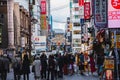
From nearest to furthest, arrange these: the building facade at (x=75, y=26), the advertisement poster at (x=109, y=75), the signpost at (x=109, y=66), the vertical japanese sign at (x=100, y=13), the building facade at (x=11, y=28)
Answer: the signpost at (x=109, y=66) < the advertisement poster at (x=109, y=75) < the vertical japanese sign at (x=100, y=13) < the building facade at (x=11, y=28) < the building facade at (x=75, y=26)

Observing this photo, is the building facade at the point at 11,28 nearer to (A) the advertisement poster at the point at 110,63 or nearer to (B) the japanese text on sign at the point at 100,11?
(B) the japanese text on sign at the point at 100,11

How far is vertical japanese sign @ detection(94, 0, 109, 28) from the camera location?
28.0 m

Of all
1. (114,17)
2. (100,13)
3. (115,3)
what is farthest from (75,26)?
(114,17)

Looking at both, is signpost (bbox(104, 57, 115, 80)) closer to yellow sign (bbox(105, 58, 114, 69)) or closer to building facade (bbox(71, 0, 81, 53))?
yellow sign (bbox(105, 58, 114, 69))

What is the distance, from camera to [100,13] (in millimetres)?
29453

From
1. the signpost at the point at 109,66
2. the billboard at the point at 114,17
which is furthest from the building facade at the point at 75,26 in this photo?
the billboard at the point at 114,17

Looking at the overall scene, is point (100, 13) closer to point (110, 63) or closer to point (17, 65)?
point (17, 65)

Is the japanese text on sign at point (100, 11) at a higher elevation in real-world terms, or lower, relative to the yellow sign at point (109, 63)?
higher

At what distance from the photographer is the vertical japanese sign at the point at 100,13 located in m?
28.0

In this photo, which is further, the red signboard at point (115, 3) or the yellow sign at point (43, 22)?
the yellow sign at point (43, 22)

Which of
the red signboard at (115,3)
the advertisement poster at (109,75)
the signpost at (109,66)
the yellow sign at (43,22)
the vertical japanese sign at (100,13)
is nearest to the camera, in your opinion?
the red signboard at (115,3)

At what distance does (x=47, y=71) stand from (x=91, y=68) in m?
6.49

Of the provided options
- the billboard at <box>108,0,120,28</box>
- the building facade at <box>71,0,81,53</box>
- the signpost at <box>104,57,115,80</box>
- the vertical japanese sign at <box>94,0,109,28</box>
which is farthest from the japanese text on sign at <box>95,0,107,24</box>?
the building facade at <box>71,0,81,53</box>

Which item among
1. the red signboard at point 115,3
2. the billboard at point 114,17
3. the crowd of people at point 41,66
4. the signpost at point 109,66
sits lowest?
the crowd of people at point 41,66
